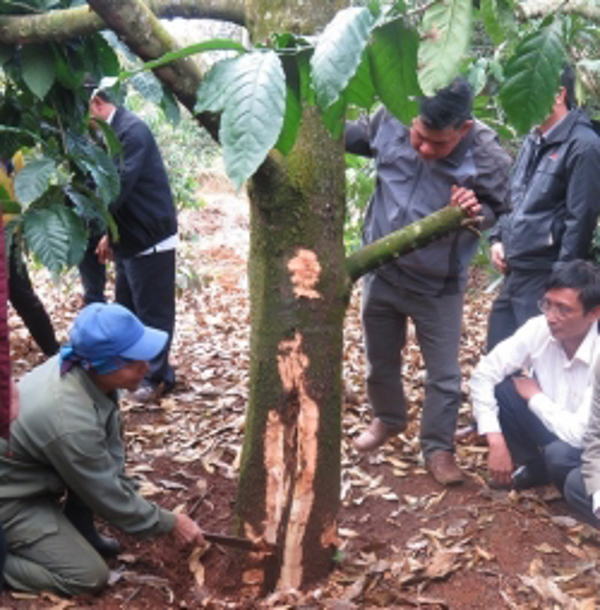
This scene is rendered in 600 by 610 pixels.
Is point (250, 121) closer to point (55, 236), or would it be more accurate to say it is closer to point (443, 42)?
point (443, 42)

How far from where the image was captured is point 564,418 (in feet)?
10.2

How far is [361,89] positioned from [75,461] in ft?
5.66

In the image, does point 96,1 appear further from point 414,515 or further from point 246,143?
point 414,515

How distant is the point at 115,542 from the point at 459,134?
2.18 m

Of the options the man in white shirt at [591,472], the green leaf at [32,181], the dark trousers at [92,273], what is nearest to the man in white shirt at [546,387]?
the man in white shirt at [591,472]

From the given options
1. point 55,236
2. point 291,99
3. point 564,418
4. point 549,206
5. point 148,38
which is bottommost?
point 564,418

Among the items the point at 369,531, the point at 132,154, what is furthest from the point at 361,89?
the point at 132,154

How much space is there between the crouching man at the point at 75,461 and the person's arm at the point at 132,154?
1.41 metres

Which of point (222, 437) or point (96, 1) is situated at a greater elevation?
point (96, 1)

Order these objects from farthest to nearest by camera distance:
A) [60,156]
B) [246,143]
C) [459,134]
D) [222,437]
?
1. [222,437]
2. [459,134]
3. [60,156]
4. [246,143]

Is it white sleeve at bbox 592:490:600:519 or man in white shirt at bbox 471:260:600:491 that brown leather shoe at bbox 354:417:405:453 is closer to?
man in white shirt at bbox 471:260:600:491

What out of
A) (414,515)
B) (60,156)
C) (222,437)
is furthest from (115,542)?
(60,156)

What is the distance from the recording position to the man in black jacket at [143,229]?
396 centimetres

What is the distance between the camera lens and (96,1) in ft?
5.88
